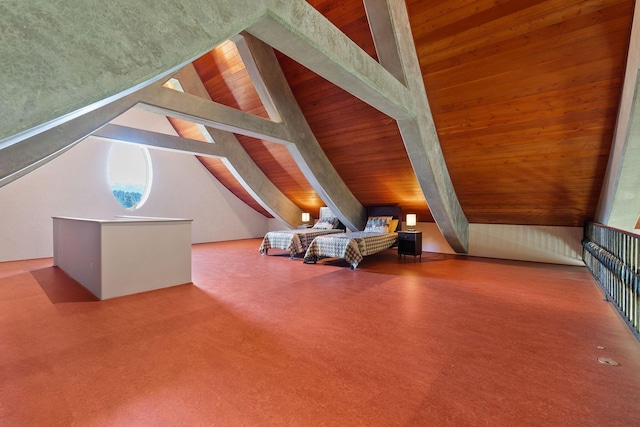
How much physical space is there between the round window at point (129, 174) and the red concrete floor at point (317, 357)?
390 centimetres

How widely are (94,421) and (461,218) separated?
6.17m

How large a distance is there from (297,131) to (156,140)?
281 centimetres

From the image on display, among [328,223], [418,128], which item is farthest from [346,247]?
[328,223]

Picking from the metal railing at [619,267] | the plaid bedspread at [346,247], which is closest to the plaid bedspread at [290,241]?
the plaid bedspread at [346,247]

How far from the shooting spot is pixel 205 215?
880cm

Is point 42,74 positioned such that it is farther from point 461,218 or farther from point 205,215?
point 205,215

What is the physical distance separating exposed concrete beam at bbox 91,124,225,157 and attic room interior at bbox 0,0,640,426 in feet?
0.14

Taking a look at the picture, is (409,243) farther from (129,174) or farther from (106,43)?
(129,174)

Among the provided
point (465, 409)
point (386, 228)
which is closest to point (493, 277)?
point (386, 228)

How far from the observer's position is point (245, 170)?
7.34 metres

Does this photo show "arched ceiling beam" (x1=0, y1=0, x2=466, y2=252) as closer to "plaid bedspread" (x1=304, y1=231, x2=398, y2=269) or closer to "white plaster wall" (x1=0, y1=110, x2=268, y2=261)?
"plaid bedspread" (x1=304, y1=231, x2=398, y2=269)

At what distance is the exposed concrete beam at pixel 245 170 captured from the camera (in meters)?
6.17

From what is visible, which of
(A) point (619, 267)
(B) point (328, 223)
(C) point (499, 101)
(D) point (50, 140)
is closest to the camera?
(A) point (619, 267)

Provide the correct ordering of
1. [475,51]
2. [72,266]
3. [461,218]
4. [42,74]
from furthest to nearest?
1. [461,218]
2. [72,266]
3. [475,51]
4. [42,74]
